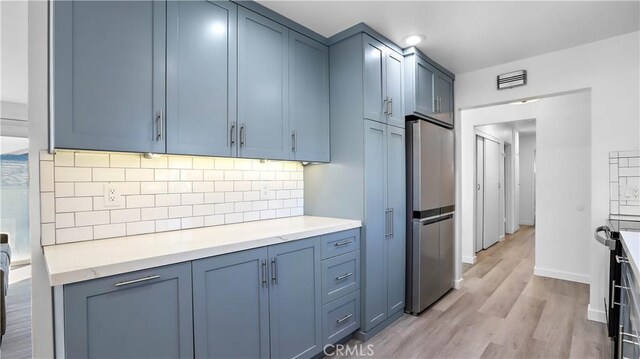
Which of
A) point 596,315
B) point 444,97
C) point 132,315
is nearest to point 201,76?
point 132,315

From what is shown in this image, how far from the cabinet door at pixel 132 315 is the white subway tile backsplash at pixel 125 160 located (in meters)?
0.79

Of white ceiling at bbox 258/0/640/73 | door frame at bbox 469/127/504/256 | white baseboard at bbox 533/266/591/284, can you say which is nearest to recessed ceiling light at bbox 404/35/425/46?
white ceiling at bbox 258/0/640/73

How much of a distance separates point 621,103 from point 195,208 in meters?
3.50

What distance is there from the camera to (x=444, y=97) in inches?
126

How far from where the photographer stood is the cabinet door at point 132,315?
1.09 m

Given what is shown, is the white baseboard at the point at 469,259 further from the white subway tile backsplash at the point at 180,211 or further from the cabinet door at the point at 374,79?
the white subway tile backsplash at the point at 180,211

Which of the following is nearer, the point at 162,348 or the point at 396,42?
the point at 162,348

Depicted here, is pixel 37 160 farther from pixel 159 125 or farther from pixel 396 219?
pixel 396 219

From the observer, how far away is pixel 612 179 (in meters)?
2.47

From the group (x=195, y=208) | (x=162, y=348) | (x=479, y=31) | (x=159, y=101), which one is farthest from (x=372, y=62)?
(x=162, y=348)

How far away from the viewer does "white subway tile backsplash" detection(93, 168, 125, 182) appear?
1.62 meters

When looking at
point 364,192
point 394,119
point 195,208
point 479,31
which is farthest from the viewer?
point 394,119

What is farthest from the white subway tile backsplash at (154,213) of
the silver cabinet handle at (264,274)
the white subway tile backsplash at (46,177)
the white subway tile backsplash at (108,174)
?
the silver cabinet handle at (264,274)

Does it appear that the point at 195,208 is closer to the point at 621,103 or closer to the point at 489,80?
the point at 489,80
